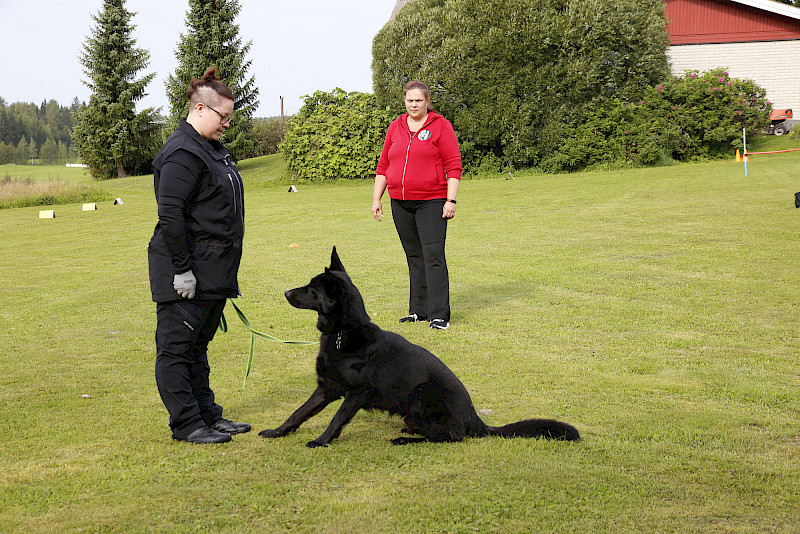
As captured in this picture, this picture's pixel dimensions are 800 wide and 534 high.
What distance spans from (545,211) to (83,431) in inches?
532

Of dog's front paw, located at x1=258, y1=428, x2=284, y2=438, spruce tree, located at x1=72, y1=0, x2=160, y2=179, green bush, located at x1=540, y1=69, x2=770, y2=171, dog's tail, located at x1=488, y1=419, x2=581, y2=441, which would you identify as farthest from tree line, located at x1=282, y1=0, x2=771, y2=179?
dog's front paw, located at x1=258, y1=428, x2=284, y2=438

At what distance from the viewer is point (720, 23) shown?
98.2 ft

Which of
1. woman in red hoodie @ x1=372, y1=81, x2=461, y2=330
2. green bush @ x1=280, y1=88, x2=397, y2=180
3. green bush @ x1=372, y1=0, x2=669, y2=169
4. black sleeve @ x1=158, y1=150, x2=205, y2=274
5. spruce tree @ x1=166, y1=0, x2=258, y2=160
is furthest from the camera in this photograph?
spruce tree @ x1=166, y1=0, x2=258, y2=160

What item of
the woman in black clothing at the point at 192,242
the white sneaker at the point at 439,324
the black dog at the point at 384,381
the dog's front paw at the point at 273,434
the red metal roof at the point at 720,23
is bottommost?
the dog's front paw at the point at 273,434

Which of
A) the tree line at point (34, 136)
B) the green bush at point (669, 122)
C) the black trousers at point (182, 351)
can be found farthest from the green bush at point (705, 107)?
the tree line at point (34, 136)

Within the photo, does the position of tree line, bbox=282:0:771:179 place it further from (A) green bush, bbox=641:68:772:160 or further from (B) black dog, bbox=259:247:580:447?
(B) black dog, bbox=259:247:580:447

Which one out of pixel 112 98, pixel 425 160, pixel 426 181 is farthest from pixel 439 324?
pixel 112 98

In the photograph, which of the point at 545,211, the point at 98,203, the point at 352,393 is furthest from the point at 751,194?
the point at 98,203

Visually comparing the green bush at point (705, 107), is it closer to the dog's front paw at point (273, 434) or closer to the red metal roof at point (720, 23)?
the red metal roof at point (720, 23)

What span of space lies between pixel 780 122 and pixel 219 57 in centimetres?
2477

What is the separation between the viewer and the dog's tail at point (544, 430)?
403cm

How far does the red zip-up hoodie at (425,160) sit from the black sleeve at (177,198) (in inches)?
135

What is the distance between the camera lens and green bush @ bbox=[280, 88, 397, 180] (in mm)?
25359

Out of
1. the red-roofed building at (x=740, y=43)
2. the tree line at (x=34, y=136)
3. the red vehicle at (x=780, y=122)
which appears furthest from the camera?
the tree line at (x=34, y=136)
